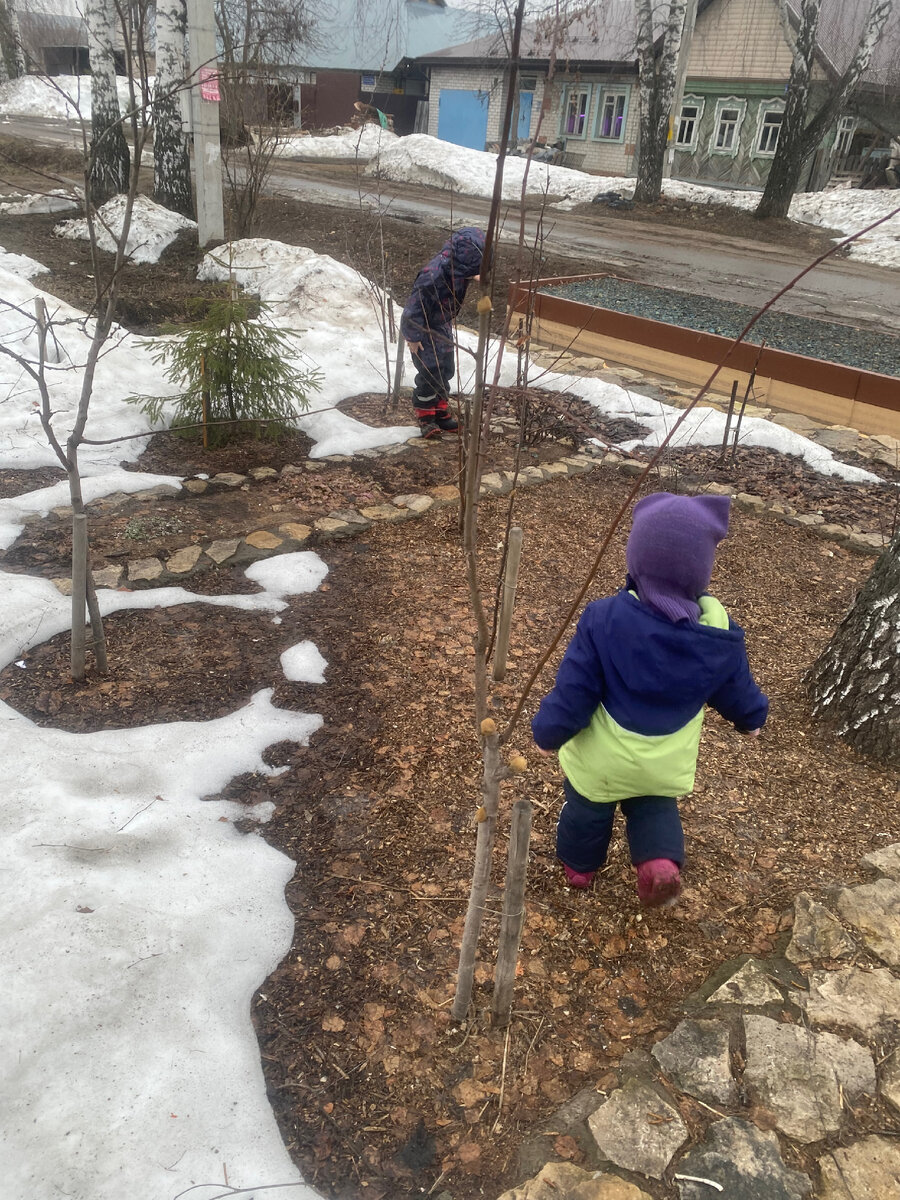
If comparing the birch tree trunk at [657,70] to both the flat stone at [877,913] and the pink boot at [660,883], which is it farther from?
the pink boot at [660,883]

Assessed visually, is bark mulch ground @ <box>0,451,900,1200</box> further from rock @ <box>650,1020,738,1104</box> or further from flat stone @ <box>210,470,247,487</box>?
flat stone @ <box>210,470,247,487</box>

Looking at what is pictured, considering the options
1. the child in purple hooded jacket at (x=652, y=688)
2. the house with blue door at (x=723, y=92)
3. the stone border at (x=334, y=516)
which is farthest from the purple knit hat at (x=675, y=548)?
the house with blue door at (x=723, y=92)

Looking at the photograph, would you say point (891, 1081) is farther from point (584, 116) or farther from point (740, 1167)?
point (584, 116)

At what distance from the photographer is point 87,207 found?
2.57 meters

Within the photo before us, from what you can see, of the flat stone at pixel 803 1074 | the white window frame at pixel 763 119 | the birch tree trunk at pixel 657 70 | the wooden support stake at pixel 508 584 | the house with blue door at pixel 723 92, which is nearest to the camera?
the flat stone at pixel 803 1074

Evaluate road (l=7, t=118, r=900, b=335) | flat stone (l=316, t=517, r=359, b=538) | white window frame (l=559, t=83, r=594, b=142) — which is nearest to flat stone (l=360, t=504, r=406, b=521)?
flat stone (l=316, t=517, r=359, b=538)

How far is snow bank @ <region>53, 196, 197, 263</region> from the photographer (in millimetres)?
9641

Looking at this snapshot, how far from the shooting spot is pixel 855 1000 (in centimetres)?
204

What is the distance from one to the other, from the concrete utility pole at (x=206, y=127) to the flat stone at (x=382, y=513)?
5939 mm

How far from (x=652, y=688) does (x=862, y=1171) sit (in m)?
1.04

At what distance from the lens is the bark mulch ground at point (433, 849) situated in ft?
5.98

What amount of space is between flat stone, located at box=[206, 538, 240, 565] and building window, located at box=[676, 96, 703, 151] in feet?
92.5

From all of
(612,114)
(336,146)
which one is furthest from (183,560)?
(612,114)

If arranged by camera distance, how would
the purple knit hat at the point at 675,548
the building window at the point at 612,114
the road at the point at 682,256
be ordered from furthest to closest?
the building window at the point at 612,114 < the road at the point at 682,256 < the purple knit hat at the point at 675,548
